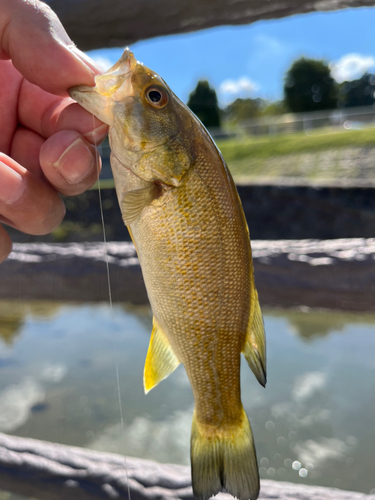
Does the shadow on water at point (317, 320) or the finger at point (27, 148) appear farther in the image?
the shadow on water at point (317, 320)

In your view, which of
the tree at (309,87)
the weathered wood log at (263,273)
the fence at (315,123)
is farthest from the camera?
the tree at (309,87)

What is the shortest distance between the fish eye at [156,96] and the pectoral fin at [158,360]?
17.5 inches

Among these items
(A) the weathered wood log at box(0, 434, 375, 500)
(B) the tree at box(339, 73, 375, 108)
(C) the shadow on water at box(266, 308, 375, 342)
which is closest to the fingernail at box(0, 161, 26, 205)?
(A) the weathered wood log at box(0, 434, 375, 500)

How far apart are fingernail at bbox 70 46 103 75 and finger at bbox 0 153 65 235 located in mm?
266

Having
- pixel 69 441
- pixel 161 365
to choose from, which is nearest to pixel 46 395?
pixel 69 441

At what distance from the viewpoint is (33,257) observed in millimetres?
3482

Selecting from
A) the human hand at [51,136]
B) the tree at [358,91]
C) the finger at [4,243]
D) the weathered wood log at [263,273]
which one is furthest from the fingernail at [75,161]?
the tree at [358,91]

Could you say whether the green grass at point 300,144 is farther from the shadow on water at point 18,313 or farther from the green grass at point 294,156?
the shadow on water at point 18,313

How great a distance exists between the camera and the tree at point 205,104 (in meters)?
16.1

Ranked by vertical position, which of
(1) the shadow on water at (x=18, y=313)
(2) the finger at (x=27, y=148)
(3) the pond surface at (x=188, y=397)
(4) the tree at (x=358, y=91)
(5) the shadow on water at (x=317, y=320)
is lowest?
(3) the pond surface at (x=188, y=397)

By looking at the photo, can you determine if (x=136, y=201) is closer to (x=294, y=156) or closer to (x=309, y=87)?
(x=294, y=156)

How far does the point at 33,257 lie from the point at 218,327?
3012 mm

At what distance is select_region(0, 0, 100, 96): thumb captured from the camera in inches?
33.7

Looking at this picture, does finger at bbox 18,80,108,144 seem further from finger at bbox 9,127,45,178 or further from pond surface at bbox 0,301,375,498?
pond surface at bbox 0,301,375,498
